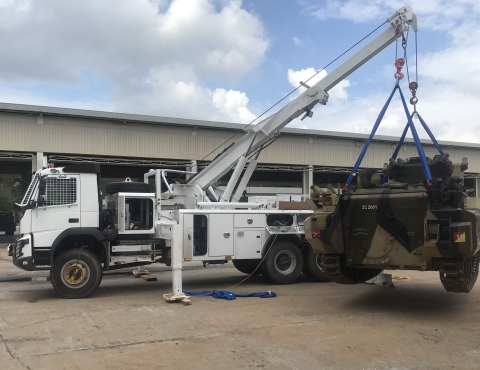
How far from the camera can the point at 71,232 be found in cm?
1005

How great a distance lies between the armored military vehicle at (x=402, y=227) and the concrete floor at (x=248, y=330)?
2.77ft

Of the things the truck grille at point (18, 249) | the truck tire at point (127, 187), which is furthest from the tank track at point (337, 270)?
the truck grille at point (18, 249)

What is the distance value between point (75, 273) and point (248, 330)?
4516 millimetres

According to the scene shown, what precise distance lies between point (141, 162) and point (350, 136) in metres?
13.8

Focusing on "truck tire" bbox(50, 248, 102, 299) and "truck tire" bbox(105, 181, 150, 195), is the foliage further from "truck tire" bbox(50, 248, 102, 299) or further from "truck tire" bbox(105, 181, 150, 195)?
"truck tire" bbox(50, 248, 102, 299)

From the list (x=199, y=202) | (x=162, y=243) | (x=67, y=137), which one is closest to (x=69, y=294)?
(x=162, y=243)

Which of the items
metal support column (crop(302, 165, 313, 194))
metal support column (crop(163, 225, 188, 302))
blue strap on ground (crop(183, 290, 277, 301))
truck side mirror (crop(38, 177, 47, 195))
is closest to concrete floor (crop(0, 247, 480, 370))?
blue strap on ground (crop(183, 290, 277, 301))

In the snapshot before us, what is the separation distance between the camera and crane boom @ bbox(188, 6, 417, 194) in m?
11.8

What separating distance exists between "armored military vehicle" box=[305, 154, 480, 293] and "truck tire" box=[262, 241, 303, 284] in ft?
8.51

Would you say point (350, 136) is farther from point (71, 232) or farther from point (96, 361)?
point (96, 361)

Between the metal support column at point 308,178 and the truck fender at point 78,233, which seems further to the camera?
the metal support column at point 308,178

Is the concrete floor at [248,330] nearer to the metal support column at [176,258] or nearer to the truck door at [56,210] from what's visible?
the metal support column at [176,258]

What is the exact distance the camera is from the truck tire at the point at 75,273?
390 inches

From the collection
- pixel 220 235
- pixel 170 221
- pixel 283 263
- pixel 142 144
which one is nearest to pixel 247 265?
pixel 283 263
